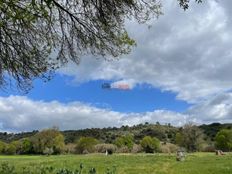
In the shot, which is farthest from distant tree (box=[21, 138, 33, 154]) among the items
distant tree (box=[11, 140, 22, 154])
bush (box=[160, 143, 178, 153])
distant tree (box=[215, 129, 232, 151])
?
distant tree (box=[215, 129, 232, 151])

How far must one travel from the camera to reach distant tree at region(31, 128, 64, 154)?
120375 mm

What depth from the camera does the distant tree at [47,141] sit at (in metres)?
120

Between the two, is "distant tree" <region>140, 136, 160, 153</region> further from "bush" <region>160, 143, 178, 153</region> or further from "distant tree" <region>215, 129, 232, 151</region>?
"distant tree" <region>215, 129, 232, 151</region>

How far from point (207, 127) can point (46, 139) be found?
47018 millimetres

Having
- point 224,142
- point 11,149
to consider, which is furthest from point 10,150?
point 224,142

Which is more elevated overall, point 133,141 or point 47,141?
point 47,141

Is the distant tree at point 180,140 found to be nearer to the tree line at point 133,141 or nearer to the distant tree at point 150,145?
the tree line at point 133,141

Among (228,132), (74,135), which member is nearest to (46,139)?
(74,135)

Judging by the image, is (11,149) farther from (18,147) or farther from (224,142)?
(224,142)

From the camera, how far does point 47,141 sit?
415 ft

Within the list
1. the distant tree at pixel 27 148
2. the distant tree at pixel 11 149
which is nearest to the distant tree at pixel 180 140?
the distant tree at pixel 27 148

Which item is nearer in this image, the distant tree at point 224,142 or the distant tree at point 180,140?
the distant tree at point 224,142

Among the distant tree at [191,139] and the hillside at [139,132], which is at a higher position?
the hillside at [139,132]

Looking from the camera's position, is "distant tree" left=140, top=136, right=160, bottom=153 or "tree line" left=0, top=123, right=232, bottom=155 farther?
"tree line" left=0, top=123, right=232, bottom=155
